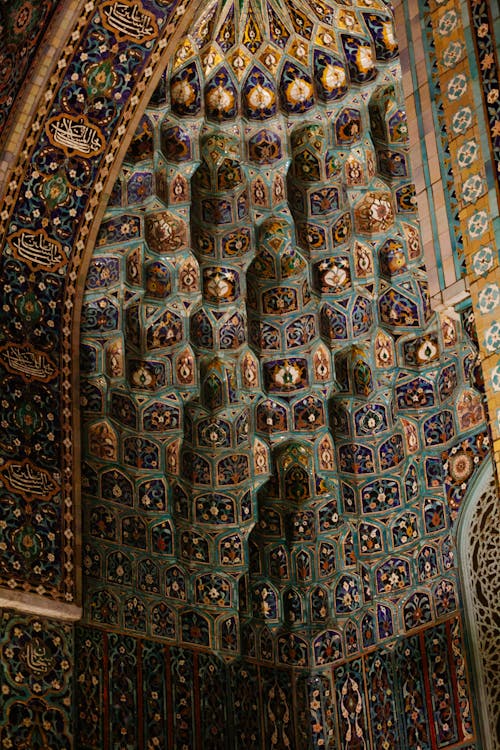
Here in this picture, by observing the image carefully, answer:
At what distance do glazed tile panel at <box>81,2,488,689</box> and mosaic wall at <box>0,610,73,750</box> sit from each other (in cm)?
89

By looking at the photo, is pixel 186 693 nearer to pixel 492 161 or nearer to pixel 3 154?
pixel 3 154

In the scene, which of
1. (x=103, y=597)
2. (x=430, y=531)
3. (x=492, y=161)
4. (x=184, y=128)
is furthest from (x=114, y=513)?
(x=492, y=161)

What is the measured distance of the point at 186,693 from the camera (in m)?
9.72

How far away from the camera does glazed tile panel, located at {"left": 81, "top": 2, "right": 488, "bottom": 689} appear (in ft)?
33.2

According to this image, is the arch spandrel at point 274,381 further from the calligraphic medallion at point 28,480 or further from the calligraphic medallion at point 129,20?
the calligraphic medallion at point 28,480

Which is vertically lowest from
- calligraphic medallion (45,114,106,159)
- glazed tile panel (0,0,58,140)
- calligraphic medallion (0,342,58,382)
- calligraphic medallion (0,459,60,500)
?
calligraphic medallion (0,459,60,500)

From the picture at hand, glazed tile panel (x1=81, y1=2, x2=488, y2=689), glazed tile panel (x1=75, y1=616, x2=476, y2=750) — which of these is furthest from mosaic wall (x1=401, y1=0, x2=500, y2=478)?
glazed tile panel (x1=75, y1=616, x2=476, y2=750)

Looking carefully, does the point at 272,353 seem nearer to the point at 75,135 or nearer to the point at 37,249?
the point at 37,249

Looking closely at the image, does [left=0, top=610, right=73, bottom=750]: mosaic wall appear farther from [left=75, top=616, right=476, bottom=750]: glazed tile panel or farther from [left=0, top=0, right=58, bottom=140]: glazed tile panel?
[left=0, top=0, right=58, bottom=140]: glazed tile panel

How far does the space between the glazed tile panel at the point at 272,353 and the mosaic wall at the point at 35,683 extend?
0.89 m

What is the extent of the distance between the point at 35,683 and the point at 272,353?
3.04 meters

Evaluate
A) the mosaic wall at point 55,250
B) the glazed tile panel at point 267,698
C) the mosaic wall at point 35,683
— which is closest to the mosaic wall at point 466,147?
the mosaic wall at point 55,250

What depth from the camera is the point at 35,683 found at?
9008 millimetres

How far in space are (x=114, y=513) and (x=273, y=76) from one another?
11.1 ft
